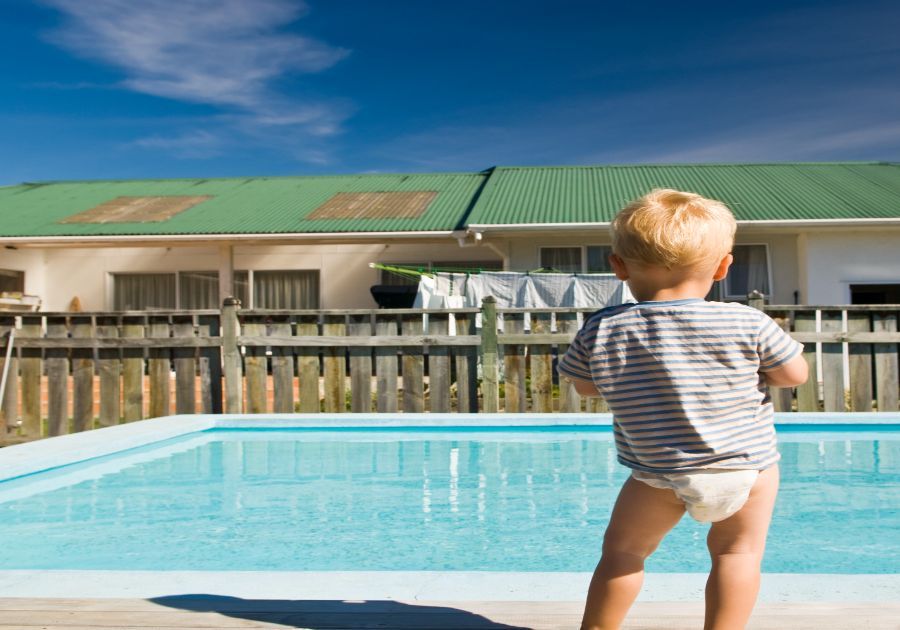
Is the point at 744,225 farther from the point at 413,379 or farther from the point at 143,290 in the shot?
the point at 143,290

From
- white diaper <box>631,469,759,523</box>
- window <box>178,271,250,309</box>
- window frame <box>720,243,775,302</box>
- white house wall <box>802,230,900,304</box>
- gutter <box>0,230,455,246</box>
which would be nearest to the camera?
white diaper <box>631,469,759,523</box>

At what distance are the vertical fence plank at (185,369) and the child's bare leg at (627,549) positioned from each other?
7.26 m

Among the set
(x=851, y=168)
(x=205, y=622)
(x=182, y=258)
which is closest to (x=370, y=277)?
(x=182, y=258)

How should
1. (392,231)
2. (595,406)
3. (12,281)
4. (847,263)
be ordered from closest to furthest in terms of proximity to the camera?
(595,406) < (847,263) < (392,231) < (12,281)

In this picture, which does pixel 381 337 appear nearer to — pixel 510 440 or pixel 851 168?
pixel 510 440

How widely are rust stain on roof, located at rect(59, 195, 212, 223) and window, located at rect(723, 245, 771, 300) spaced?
40.1 ft

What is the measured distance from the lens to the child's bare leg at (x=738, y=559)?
6.31 ft

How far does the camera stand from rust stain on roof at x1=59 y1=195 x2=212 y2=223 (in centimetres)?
1711

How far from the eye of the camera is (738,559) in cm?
197

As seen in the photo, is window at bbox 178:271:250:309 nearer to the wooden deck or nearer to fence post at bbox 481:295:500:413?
fence post at bbox 481:295:500:413

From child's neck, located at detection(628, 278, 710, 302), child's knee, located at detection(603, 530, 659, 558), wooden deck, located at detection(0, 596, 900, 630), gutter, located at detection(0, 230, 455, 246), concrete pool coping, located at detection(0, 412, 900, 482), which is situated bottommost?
wooden deck, located at detection(0, 596, 900, 630)

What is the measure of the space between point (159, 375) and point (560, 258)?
941 cm

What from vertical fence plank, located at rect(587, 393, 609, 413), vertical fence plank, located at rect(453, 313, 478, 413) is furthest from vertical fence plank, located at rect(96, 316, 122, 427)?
vertical fence plank, located at rect(587, 393, 609, 413)

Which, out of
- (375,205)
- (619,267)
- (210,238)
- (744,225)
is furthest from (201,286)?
(619,267)
